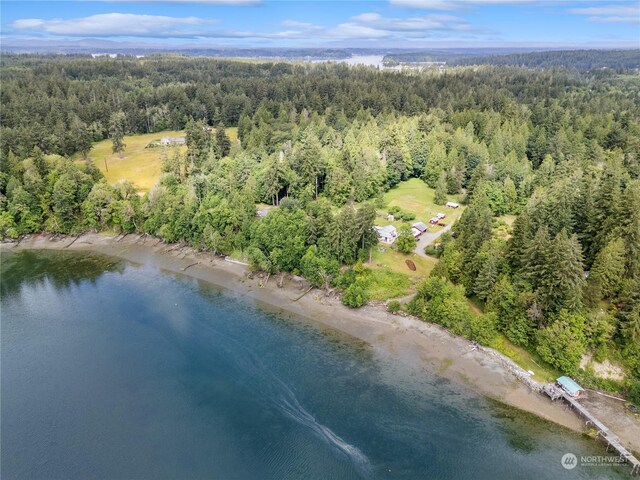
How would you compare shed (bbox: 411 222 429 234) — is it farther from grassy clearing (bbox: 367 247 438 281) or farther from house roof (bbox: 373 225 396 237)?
grassy clearing (bbox: 367 247 438 281)

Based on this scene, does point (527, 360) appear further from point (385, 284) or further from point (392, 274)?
point (392, 274)

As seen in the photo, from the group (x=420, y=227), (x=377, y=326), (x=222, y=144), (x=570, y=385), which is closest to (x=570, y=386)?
(x=570, y=385)

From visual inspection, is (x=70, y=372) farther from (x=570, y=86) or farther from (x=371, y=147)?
(x=570, y=86)

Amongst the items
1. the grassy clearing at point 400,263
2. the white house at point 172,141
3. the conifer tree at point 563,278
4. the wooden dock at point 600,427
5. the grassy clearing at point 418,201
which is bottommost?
the wooden dock at point 600,427

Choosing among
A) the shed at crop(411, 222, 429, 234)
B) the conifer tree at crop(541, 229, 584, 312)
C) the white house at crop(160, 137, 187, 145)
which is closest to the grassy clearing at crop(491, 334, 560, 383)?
the conifer tree at crop(541, 229, 584, 312)

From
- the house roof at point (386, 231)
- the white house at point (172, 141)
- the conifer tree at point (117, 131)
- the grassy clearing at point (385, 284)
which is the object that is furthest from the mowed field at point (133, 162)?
the grassy clearing at point (385, 284)

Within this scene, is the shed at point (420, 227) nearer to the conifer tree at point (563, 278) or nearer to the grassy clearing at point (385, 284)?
the grassy clearing at point (385, 284)
